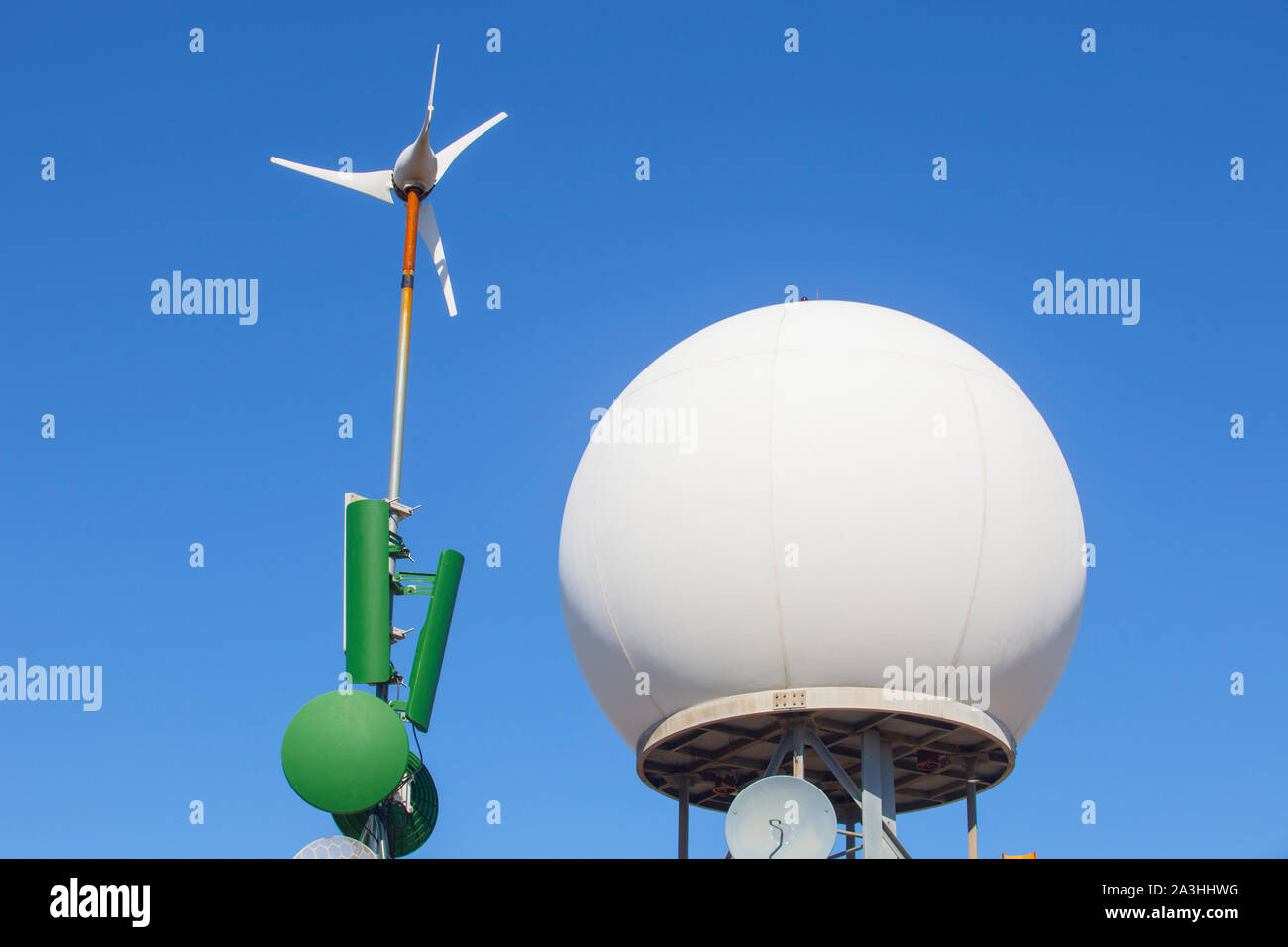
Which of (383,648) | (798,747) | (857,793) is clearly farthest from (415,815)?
(857,793)

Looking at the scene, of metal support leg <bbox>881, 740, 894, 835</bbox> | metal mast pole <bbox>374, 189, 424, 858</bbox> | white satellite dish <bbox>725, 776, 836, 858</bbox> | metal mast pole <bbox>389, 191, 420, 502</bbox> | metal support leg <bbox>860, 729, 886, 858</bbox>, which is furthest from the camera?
metal mast pole <bbox>389, 191, 420, 502</bbox>

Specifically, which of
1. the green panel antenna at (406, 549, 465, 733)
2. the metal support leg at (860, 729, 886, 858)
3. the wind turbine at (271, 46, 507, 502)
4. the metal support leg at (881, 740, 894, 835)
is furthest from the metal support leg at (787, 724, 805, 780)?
the wind turbine at (271, 46, 507, 502)

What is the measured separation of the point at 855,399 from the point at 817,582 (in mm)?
2905

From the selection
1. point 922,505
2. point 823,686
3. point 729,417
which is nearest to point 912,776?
point 823,686

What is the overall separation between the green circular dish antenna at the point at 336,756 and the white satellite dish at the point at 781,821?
5.75 meters

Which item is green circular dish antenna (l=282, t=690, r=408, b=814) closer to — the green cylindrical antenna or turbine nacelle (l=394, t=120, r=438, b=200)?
the green cylindrical antenna

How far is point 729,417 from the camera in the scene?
2125 centimetres

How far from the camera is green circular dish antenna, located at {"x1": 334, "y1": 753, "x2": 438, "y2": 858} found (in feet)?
82.6

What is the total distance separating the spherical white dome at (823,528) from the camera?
2016cm

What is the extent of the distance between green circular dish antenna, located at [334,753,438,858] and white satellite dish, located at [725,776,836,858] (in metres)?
7.48

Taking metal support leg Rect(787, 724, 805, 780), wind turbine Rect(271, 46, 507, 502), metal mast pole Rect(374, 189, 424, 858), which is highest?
wind turbine Rect(271, 46, 507, 502)

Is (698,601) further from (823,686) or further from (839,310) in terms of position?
(839,310)

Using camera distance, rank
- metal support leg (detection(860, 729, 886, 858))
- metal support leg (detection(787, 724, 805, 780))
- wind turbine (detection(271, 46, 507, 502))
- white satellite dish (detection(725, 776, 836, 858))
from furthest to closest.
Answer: wind turbine (detection(271, 46, 507, 502)) < metal support leg (detection(787, 724, 805, 780)) < metal support leg (detection(860, 729, 886, 858)) < white satellite dish (detection(725, 776, 836, 858))
